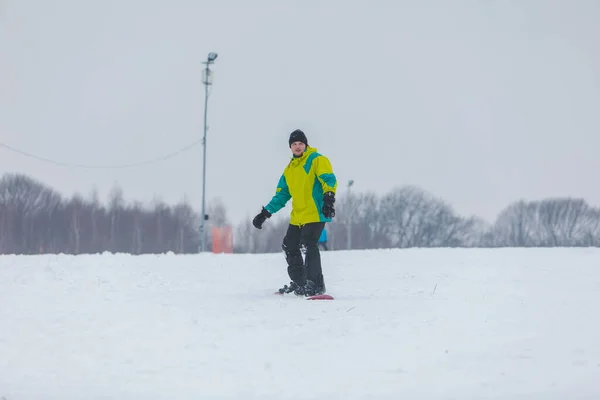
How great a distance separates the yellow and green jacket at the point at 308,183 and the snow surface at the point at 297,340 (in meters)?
0.94

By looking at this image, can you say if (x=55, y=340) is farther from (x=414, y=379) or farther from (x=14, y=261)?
(x=14, y=261)

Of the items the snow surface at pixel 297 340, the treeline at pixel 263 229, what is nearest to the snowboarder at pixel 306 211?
the snow surface at pixel 297 340

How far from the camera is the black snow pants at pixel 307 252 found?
26.2 ft

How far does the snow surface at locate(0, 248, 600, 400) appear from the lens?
165 inches

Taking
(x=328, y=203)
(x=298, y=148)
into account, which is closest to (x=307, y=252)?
(x=328, y=203)

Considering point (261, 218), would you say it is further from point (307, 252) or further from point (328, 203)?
point (328, 203)

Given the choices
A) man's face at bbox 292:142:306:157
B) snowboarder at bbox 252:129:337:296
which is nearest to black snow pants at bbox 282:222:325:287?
snowboarder at bbox 252:129:337:296

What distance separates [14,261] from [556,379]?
30.9 ft

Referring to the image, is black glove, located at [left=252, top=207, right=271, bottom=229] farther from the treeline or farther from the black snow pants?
the treeline

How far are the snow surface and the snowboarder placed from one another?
1.40ft

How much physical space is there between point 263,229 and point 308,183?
74505 mm

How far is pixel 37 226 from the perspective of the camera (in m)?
71.4

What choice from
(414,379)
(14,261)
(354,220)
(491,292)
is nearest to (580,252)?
(491,292)

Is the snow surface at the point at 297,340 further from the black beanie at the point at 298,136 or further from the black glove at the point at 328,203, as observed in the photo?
the black beanie at the point at 298,136
